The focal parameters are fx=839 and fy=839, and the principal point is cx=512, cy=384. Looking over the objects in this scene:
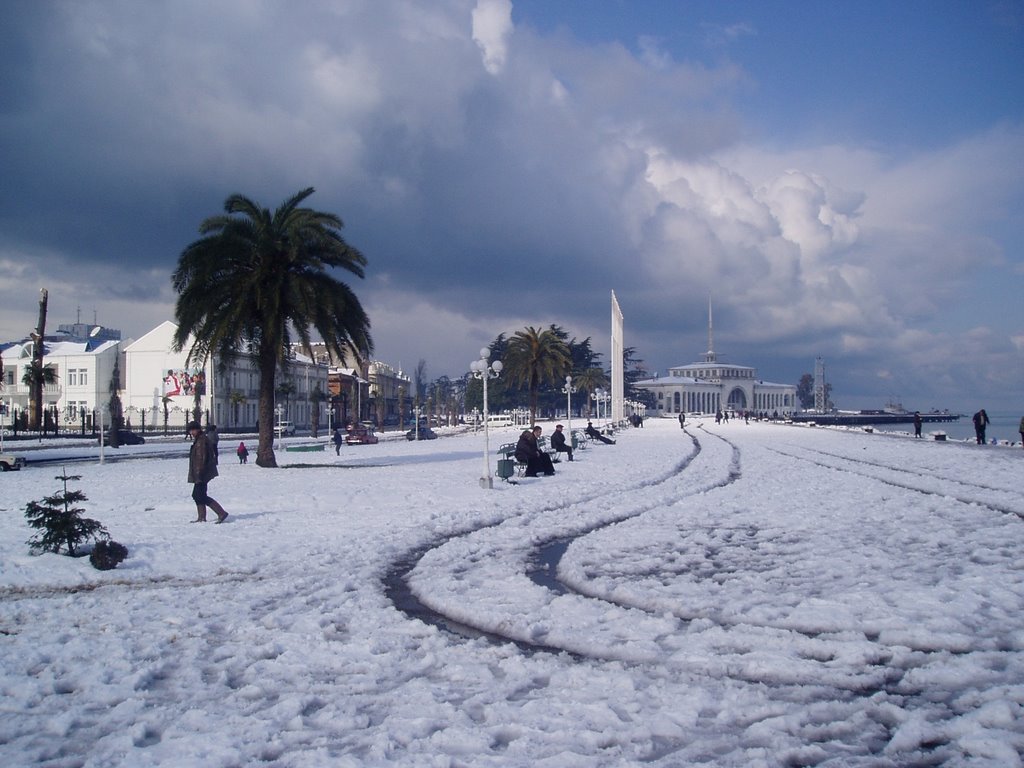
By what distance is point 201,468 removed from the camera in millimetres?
13180

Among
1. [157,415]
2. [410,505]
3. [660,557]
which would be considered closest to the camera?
[660,557]

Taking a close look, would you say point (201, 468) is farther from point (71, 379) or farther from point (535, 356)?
point (71, 379)

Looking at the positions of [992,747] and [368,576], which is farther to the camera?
[368,576]

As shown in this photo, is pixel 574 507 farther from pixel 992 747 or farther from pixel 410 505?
pixel 992 747

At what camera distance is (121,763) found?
430cm

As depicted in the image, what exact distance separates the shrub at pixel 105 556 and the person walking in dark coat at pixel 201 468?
10.7ft

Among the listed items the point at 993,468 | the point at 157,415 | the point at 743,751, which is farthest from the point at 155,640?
the point at 157,415

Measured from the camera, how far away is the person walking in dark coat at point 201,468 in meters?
13.0

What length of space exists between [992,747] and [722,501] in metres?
12.4

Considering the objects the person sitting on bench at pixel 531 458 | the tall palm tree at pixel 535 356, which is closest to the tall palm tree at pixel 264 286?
the person sitting on bench at pixel 531 458

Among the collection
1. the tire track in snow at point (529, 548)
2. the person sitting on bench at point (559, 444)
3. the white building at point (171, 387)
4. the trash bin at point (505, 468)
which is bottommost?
the tire track in snow at point (529, 548)

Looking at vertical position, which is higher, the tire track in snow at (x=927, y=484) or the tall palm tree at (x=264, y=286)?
the tall palm tree at (x=264, y=286)

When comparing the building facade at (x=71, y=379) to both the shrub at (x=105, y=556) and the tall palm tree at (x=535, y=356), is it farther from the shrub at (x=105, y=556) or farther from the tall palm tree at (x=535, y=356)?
the shrub at (x=105, y=556)

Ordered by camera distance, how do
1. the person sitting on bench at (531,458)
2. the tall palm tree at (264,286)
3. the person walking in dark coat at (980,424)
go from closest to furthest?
1. the person sitting on bench at (531,458)
2. the tall palm tree at (264,286)
3. the person walking in dark coat at (980,424)
